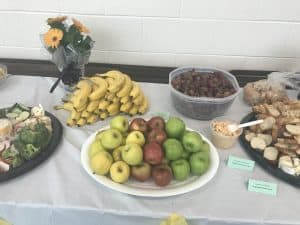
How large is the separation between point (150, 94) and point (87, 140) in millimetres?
359

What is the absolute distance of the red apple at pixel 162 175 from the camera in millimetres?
798

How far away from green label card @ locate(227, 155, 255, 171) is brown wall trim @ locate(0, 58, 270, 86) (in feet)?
1.60

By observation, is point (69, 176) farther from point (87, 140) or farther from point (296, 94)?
point (296, 94)

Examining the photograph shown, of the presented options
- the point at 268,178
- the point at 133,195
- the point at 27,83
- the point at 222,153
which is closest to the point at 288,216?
the point at 268,178

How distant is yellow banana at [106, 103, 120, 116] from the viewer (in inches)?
40.9

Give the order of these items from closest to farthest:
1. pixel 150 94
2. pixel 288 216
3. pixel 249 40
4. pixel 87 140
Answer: pixel 288 216 → pixel 87 140 → pixel 150 94 → pixel 249 40

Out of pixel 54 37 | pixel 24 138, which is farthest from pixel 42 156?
pixel 54 37

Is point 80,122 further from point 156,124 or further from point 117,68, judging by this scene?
point 117,68

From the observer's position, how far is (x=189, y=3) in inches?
49.7

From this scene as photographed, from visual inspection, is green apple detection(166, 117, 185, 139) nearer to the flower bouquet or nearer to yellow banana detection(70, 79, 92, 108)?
yellow banana detection(70, 79, 92, 108)

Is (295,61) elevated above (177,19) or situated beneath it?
situated beneath

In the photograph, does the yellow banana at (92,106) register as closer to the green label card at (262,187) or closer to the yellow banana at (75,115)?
the yellow banana at (75,115)

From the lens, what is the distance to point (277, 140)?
0.94 metres

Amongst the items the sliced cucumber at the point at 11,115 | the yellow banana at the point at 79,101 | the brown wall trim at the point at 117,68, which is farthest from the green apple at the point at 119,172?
the brown wall trim at the point at 117,68
